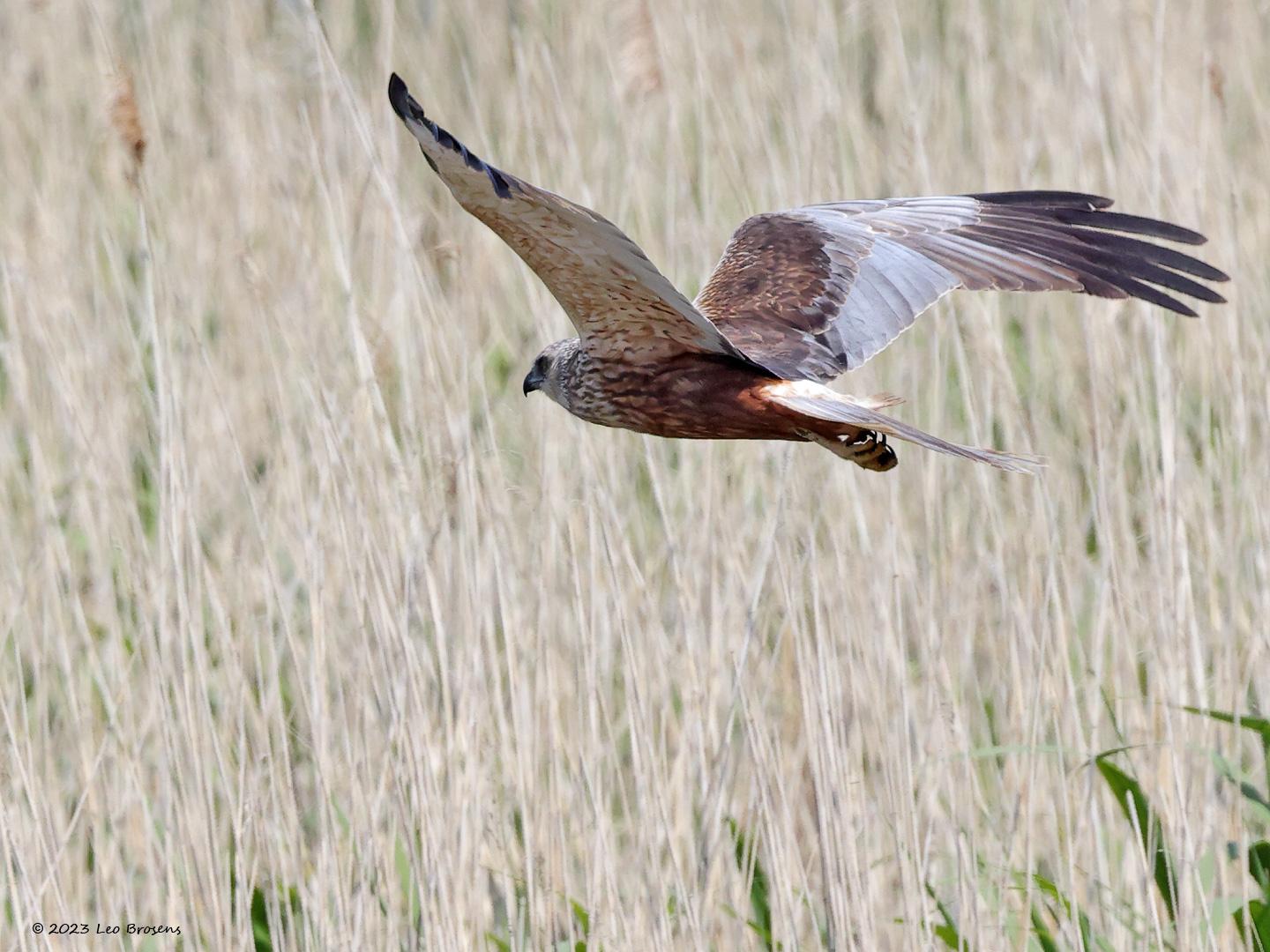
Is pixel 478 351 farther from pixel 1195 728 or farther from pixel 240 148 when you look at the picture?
pixel 1195 728

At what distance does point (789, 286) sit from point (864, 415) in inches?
25.3

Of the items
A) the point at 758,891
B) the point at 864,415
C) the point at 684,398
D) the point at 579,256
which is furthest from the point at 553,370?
the point at 758,891

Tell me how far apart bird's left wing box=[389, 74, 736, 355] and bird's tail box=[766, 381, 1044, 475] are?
0.47ft

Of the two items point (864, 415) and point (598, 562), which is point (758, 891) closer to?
point (598, 562)

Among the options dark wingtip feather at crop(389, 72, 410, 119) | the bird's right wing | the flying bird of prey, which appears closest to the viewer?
dark wingtip feather at crop(389, 72, 410, 119)

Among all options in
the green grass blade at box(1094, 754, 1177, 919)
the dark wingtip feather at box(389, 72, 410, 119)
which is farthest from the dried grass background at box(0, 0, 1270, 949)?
the dark wingtip feather at box(389, 72, 410, 119)

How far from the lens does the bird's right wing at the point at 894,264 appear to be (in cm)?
283

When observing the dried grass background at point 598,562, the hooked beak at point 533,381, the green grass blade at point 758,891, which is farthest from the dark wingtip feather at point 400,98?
the green grass blade at point 758,891

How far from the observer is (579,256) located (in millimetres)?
2580

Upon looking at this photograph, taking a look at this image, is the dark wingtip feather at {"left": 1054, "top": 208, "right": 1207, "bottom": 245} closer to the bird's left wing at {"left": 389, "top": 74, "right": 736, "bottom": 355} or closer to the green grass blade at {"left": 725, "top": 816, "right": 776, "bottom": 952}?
the bird's left wing at {"left": 389, "top": 74, "right": 736, "bottom": 355}

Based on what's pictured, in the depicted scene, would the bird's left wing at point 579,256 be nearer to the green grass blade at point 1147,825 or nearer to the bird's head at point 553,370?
the bird's head at point 553,370

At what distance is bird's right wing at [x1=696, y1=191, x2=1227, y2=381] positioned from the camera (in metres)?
2.83

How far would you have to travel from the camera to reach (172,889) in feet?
8.59

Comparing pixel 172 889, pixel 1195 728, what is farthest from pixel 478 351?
pixel 1195 728
